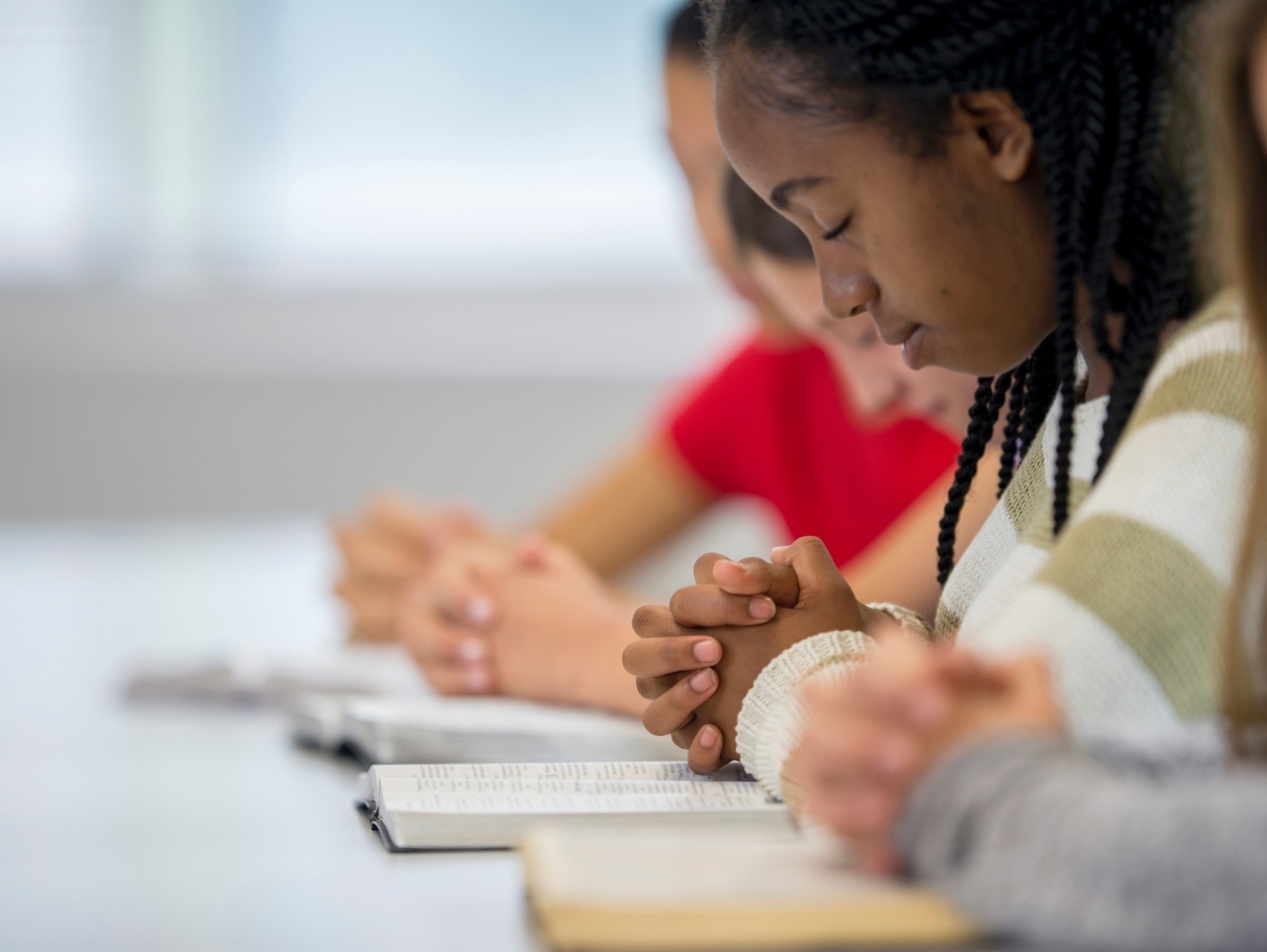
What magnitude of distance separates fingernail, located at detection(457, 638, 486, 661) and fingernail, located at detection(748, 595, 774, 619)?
356mm

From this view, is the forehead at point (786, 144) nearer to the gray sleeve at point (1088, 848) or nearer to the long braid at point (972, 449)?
the long braid at point (972, 449)

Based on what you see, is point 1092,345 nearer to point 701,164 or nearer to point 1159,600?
point 1159,600

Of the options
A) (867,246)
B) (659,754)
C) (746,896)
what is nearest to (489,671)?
(659,754)

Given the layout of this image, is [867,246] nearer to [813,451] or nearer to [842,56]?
[842,56]

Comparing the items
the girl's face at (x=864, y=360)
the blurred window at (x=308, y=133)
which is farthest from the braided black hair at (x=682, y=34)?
the blurred window at (x=308, y=133)

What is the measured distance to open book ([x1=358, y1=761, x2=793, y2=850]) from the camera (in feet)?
1.65

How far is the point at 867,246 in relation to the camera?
1.82 ft

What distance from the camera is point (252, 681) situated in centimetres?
94

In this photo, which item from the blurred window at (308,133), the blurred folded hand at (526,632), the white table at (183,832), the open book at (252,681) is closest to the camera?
the white table at (183,832)

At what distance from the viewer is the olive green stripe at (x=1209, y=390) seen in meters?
0.42

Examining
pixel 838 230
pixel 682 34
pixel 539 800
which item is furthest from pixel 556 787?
pixel 682 34

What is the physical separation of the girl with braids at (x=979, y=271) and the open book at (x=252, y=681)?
384 mm

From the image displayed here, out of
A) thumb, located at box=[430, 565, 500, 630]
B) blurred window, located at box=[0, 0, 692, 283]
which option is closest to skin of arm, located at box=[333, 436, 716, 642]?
thumb, located at box=[430, 565, 500, 630]

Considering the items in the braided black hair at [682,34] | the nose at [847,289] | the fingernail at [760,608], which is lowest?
the fingernail at [760,608]
